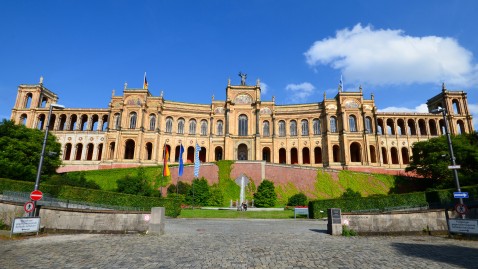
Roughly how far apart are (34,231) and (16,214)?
2.94 meters

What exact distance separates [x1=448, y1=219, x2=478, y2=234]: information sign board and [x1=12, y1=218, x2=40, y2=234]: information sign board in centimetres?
2046

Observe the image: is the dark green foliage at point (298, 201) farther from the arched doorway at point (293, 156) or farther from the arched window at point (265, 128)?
the arched window at point (265, 128)

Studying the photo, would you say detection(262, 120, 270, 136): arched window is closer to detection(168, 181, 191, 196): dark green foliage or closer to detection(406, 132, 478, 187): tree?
detection(168, 181, 191, 196): dark green foliage

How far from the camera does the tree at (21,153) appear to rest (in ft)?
111

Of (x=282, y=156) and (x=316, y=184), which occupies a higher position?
(x=282, y=156)

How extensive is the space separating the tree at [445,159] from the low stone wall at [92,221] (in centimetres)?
4026

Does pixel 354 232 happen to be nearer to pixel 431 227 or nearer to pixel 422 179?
pixel 431 227

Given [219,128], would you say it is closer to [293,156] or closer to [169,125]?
Result: [169,125]

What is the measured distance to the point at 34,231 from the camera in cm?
1322

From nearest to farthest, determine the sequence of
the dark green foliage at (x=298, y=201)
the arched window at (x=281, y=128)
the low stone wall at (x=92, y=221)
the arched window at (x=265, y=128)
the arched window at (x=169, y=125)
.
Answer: the low stone wall at (x=92, y=221)
the dark green foliage at (x=298, y=201)
the arched window at (x=169, y=125)
the arched window at (x=265, y=128)
the arched window at (x=281, y=128)

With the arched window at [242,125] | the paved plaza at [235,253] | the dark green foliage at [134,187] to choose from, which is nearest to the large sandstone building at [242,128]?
the arched window at [242,125]

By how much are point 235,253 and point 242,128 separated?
175 feet

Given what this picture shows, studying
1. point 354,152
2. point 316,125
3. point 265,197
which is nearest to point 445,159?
point 354,152

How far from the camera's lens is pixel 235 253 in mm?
9359
